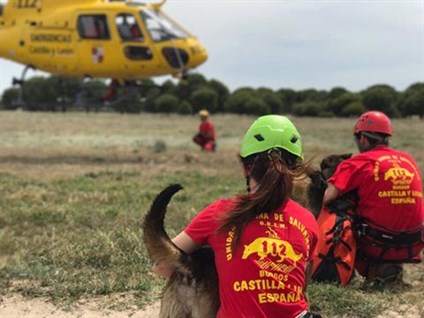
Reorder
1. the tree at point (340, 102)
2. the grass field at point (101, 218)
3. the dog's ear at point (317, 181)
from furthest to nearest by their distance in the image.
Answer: the tree at point (340, 102) < the grass field at point (101, 218) < the dog's ear at point (317, 181)

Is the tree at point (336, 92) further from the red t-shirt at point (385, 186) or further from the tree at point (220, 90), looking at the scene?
the red t-shirt at point (385, 186)

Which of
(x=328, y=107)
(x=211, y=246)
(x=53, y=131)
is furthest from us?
(x=328, y=107)

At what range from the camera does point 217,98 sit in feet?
187

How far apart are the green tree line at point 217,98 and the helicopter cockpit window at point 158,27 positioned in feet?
5.20

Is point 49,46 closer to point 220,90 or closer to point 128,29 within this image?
point 128,29

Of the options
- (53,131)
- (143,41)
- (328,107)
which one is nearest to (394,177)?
(143,41)

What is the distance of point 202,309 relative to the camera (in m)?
2.97

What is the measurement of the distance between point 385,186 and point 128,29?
561 inches

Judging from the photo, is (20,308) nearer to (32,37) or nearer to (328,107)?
(32,37)

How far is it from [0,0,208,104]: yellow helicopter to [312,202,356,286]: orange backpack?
538 inches

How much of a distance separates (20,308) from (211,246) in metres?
2.82

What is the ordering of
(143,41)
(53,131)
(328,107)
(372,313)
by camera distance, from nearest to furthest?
(372,313)
(143,41)
(53,131)
(328,107)

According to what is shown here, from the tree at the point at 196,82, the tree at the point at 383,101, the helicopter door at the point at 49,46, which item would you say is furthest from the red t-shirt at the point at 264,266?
the tree at the point at 196,82

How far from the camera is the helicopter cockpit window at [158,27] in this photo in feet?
60.5
